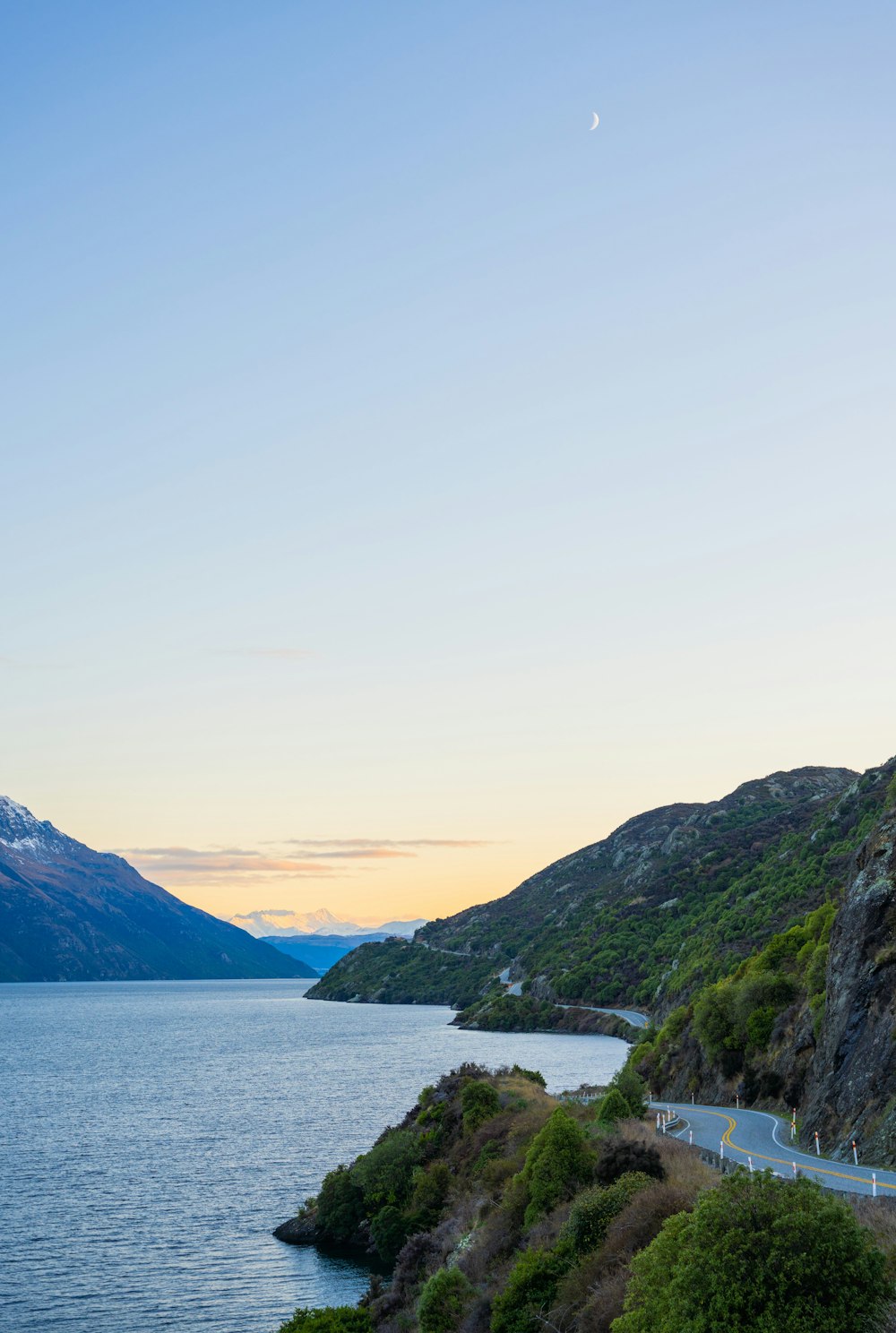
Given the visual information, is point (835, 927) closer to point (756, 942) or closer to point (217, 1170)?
point (217, 1170)

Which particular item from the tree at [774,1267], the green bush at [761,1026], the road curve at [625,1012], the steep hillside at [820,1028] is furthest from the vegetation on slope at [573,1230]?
the road curve at [625,1012]

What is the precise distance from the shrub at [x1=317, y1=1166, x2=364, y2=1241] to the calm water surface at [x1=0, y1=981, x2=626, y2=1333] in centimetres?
311

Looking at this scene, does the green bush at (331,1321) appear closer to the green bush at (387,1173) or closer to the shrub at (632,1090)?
the shrub at (632,1090)

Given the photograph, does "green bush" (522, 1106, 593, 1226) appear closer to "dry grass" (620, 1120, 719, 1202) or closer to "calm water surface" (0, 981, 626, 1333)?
"dry grass" (620, 1120, 719, 1202)

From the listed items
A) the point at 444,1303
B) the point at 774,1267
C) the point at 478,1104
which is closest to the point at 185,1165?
the point at 478,1104

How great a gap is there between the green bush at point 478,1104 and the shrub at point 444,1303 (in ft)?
76.0

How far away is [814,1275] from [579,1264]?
14247 mm

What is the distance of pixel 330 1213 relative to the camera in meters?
60.2

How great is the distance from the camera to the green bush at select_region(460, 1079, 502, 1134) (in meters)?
59.8

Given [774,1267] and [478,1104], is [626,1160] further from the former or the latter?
[478,1104]

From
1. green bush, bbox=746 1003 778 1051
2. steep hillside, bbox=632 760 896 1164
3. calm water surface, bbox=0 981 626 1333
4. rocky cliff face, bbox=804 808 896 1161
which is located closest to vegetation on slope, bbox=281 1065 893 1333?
calm water surface, bbox=0 981 626 1333

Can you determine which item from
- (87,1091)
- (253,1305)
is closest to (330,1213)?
(253,1305)

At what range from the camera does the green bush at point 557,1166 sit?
35531mm

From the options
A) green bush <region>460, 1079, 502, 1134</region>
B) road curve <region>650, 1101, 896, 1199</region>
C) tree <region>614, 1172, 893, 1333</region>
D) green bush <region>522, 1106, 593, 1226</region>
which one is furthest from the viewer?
green bush <region>460, 1079, 502, 1134</region>
